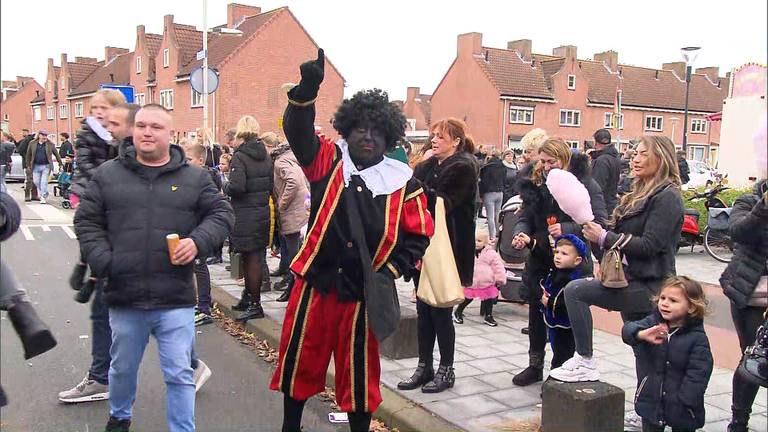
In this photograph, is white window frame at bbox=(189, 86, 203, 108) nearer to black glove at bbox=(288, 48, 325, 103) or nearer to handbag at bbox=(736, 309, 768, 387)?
black glove at bbox=(288, 48, 325, 103)

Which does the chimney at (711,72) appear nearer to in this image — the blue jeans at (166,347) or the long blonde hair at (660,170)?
the long blonde hair at (660,170)

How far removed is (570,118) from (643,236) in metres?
49.6

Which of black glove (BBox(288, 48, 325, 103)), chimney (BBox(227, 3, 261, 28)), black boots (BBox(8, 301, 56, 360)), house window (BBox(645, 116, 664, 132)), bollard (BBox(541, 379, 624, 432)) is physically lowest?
bollard (BBox(541, 379, 624, 432))

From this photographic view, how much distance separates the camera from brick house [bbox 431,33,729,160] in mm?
49531

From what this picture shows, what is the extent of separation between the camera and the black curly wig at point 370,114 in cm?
365

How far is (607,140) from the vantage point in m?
10.2

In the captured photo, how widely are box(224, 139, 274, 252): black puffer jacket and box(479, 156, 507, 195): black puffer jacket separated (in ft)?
25.1

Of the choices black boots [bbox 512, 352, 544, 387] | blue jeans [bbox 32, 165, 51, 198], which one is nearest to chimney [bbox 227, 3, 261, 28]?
blue jeans [bbox 32, 165, 51, 198]

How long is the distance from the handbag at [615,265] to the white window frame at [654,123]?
54719 millimetres

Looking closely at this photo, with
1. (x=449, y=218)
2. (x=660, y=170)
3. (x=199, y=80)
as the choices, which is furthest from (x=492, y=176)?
(x=660, y=170)

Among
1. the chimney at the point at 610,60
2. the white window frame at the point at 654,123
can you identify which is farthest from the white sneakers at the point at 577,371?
the chimney at the point at 610,60

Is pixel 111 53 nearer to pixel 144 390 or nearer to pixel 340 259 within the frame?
pixel 144 390

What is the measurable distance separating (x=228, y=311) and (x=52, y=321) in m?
1.72

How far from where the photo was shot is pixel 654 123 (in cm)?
5547
